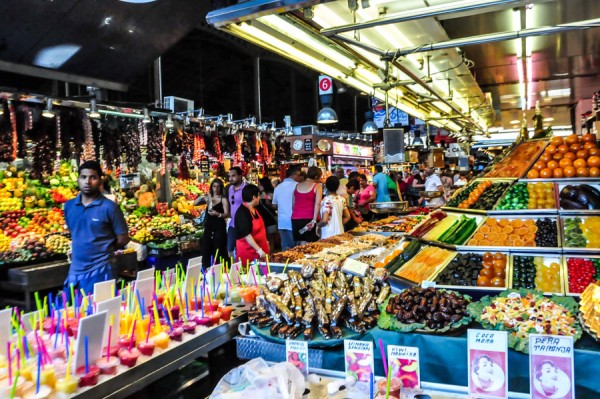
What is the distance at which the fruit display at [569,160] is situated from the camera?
4512 mm

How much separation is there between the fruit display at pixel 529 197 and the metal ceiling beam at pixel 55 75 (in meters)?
6.44

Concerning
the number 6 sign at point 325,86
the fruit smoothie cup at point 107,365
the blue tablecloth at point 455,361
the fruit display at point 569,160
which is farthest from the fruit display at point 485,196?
the number 6 sign at point 325,86

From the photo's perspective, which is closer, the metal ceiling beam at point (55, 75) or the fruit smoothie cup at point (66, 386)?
the fruit smoothie cup at point (66, 386)

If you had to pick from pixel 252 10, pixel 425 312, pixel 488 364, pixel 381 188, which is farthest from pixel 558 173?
pixel 381 188

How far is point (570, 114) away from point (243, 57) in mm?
11715

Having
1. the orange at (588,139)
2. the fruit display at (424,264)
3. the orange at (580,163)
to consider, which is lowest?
the fruit display at (424,264)

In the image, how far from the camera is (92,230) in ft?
13.3

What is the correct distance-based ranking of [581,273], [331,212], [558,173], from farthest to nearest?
[331,212], [558,173], [581,273]

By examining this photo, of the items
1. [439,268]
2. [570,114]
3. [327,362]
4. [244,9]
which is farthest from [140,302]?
[570,114]

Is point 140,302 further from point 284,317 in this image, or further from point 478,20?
point 478,20

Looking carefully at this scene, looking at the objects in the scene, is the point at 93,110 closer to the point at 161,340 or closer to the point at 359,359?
the point at 161,340

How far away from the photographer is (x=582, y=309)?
8.51 feet

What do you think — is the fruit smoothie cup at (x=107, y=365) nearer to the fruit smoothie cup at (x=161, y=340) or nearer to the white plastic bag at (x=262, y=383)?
the fruit smoothie cup at (x=161, y=340)

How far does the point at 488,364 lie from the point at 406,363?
35 cm
